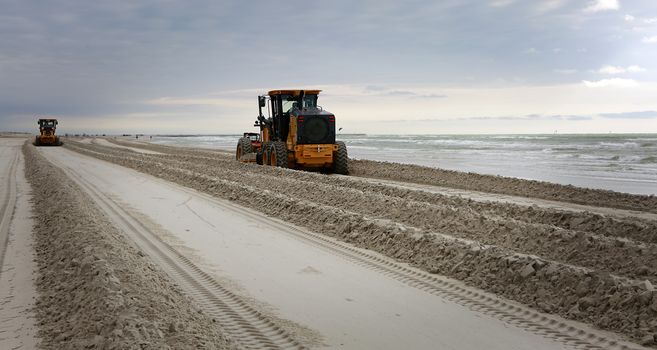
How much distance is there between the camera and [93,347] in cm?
373

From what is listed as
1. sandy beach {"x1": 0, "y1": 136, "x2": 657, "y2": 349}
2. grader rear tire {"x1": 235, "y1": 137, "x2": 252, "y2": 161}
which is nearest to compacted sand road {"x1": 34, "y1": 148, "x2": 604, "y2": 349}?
Answer: sandy beach {"x1": 0, "y1": 136, "x2": 657, "y2": 349}

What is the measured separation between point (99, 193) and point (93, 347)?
9748 mm

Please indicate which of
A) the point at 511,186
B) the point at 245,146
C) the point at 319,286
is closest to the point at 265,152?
the point at 245,146

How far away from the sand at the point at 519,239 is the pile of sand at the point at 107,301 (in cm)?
296

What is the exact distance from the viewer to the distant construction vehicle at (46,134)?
44500 millimetres

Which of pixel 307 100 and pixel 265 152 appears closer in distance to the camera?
pixel 307 100

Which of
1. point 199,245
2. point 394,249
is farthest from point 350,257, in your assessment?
point 199,245

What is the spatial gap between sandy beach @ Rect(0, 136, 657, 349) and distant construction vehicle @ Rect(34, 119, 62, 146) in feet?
126

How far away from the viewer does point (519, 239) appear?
703 centimetres

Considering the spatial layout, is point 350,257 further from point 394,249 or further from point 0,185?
point 0,185

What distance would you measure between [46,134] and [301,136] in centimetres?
3587

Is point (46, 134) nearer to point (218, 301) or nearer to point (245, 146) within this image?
point (245, 146)

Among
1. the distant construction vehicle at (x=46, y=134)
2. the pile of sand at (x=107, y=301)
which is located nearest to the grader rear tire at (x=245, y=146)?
the pile of sand at (x=107, y=301)

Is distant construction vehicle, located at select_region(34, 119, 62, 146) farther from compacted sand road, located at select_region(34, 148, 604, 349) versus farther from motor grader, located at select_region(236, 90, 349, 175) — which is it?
compacted sand road, located at select_region(34, 148, 604, 349)
